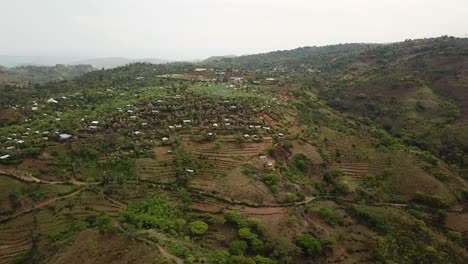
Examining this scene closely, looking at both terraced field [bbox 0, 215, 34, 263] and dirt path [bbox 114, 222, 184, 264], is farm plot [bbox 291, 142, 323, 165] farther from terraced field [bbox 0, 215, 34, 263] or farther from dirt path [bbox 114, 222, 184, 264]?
terraced field [bbox 0, 215, 34, 263]

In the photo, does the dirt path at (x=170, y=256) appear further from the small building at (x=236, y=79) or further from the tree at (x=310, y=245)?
the small building at (x=236, y=79)

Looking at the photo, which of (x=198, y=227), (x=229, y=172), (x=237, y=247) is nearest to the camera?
(x=237, y=247)

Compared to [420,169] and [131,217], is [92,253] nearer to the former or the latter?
[131,217]

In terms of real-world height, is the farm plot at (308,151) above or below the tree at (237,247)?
above

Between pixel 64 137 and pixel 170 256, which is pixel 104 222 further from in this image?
pixel 64 137

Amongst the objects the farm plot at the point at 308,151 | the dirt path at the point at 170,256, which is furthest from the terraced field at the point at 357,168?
the dirt path at the point at 170,256

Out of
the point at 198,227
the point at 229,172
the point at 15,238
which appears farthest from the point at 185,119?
the point at 15,238
